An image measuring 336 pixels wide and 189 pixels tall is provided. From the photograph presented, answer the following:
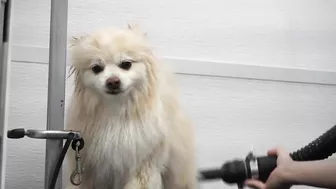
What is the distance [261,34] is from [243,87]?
0.82 feet

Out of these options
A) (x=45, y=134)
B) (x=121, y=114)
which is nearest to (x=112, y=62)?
(x=121, y=114)

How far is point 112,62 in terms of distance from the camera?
41.8 inches

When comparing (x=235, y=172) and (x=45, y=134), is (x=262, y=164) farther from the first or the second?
(x=45, y=134)

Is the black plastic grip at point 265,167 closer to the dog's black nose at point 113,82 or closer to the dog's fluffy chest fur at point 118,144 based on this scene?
the dog's fluffy chest fur at point 118,144

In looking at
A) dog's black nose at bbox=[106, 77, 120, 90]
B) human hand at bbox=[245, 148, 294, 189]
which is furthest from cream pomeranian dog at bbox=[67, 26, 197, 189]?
human hand at bbox=[245, 148, 294, 189]

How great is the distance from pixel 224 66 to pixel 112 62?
2.42ft

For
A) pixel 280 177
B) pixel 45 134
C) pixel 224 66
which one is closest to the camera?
pixel 280 177

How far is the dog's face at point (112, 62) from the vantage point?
1044mm

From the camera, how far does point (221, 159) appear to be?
5.54 feet

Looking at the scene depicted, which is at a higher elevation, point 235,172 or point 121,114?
point 121,114

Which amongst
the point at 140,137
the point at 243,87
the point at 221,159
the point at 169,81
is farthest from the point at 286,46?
the point at 140,137

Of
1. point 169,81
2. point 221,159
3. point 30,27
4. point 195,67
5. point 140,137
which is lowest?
point 221,159

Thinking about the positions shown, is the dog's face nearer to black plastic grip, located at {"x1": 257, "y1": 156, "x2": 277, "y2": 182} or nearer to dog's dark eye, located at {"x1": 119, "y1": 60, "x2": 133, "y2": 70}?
dog's dark eye, located at {"x1": 119, "y1": 60, "x2": 133, "y2": 70}

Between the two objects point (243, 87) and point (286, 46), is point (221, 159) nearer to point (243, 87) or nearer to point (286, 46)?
point (243, 87)
